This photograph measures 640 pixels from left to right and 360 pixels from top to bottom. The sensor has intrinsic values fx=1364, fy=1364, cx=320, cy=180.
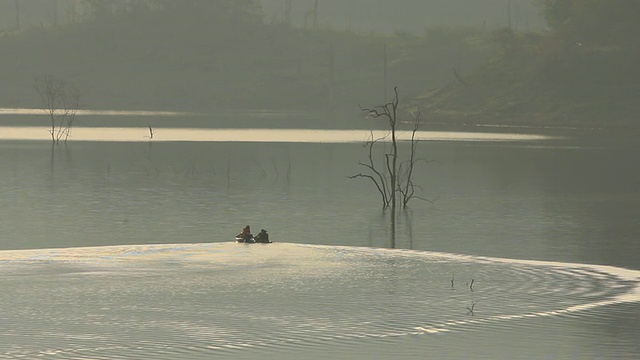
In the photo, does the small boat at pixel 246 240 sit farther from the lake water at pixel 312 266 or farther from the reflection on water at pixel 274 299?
the reflection on water at pixel 274 299

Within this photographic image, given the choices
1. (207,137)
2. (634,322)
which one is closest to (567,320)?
(634,322)

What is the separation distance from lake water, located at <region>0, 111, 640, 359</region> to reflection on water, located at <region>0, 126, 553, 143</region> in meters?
41.6

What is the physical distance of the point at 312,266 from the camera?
3622 centimetres

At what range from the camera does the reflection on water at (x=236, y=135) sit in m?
123

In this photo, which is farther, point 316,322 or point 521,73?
point 521,73

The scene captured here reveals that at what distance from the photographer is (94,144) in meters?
112

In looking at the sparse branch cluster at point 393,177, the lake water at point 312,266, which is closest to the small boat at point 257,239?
the lake water at point 312,266

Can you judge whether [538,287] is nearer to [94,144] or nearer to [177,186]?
[177,186]

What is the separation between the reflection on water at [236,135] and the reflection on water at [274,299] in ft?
273

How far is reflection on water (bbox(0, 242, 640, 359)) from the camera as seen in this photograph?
83.1ft

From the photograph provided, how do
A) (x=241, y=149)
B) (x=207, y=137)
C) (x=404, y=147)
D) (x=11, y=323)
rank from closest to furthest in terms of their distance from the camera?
1. (x=11, y=323)
2. (x=241, y=149)
3. (x=404, y=147)
4. (x=207, y=137)

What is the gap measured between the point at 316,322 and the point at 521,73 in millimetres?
171304

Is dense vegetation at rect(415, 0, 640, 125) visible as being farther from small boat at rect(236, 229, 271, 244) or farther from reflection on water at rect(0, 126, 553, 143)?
small boat at rect(236, 229, 271, 244)

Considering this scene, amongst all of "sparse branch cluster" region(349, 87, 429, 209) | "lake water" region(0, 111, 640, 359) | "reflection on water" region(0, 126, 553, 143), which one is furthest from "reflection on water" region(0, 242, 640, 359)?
"reflection on water" region(0, 126, 553, 143)
